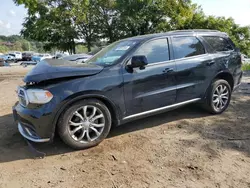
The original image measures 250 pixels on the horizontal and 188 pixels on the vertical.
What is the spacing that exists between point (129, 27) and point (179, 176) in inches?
759

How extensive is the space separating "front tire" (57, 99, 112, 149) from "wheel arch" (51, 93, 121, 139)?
2.0 inches

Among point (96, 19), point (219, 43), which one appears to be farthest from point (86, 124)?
point (96, 19)

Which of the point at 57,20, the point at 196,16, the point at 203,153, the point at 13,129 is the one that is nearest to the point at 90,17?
the point at 57,20

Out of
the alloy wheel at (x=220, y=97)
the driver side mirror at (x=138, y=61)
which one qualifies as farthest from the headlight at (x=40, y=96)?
the alloy wheel at (x=220, y=97)

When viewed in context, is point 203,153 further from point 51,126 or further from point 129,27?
point 129,27

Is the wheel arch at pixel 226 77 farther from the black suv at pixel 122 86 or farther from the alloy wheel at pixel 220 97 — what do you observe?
the alloy wheel at pixel 220 97

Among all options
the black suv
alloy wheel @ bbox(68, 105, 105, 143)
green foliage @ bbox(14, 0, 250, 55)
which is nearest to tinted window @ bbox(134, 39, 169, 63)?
the black suv

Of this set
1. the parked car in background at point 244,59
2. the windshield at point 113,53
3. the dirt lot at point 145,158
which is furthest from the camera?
the parked car in background at point 244,59

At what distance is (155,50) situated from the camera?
404cm

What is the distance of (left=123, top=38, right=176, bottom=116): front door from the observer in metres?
3.70

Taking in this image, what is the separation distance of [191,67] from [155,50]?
2.60 feet

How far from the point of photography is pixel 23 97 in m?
3.38

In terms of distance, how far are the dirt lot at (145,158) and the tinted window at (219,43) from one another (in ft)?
4.87

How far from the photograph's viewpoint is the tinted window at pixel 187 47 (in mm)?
4262
